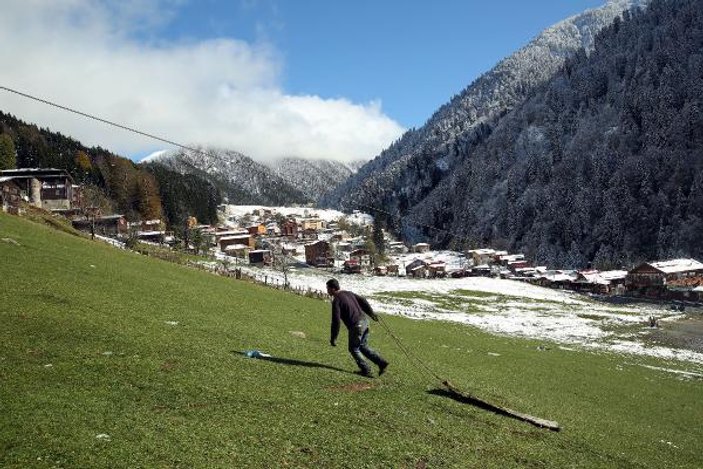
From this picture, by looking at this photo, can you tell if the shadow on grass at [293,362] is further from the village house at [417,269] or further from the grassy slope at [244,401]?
the village house at [417,269]

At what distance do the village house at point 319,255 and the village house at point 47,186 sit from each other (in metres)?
82.1

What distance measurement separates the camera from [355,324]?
15289 millimetres

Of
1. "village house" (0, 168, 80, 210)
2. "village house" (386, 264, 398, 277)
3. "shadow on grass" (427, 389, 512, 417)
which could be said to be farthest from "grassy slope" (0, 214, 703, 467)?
"village house" (386, 264, 398, 277)

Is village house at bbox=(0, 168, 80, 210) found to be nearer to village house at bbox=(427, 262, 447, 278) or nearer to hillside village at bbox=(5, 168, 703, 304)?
hillside village at bbox=(5, 168, 703, 304)

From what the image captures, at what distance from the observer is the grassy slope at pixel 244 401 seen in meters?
8.90

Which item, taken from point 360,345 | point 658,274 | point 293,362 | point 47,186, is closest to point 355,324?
point 360,345

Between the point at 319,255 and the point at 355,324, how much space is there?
157130 millimetres

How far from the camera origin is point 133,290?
25.2m

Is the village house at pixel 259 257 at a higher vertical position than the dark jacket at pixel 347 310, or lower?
lower

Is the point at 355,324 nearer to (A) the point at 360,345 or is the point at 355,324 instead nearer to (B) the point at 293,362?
(A) the point at 360,345

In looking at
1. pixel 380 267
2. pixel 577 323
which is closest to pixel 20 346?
pixel 577 323

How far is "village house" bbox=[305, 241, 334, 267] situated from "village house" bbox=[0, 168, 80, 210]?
82123 millimetres

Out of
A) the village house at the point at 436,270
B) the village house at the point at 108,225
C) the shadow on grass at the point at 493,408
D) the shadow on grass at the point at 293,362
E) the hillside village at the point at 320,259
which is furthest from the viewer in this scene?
the village house at the point at 436,270

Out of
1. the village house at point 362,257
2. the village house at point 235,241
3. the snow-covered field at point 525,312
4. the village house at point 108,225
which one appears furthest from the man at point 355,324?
the village house at point 235,241
